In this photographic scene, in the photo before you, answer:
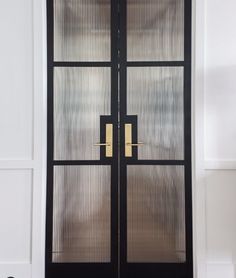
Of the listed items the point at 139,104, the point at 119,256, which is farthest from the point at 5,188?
the point at 139,104

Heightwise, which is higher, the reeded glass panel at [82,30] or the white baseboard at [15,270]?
the reeded glass panel at [82,30]

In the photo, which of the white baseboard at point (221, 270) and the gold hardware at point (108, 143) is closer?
the white baseboard at point (221, 270)

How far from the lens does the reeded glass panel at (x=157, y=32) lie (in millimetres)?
2449

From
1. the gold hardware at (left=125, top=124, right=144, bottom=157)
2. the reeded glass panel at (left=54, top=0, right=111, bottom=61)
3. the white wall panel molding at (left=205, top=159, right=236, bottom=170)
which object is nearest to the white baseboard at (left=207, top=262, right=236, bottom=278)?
the white wall panel molding at (left=205, top=159, right=236, bottom=170)

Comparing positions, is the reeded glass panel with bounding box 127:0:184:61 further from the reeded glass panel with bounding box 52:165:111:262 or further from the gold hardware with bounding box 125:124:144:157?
the reeded glass panel with bounding box 52:165:111:262

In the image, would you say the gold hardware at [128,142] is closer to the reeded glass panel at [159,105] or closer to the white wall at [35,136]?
the reeded glass panel at [159,105]

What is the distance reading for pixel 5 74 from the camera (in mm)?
2398

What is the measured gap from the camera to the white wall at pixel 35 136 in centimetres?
237

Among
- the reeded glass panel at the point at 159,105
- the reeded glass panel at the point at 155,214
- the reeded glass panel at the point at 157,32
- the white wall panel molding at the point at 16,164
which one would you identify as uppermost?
the reeded glass panel at the point at 157,32

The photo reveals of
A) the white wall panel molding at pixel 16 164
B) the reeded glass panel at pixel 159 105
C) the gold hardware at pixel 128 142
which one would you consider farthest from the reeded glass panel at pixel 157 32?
the white wall panel molding at pixel 16 164

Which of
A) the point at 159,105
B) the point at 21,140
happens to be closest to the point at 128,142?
the point at 159,105

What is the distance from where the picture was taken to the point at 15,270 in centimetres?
238

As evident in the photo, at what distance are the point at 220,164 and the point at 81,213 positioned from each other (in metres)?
1.21

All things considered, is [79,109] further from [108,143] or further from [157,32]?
[157,32]
